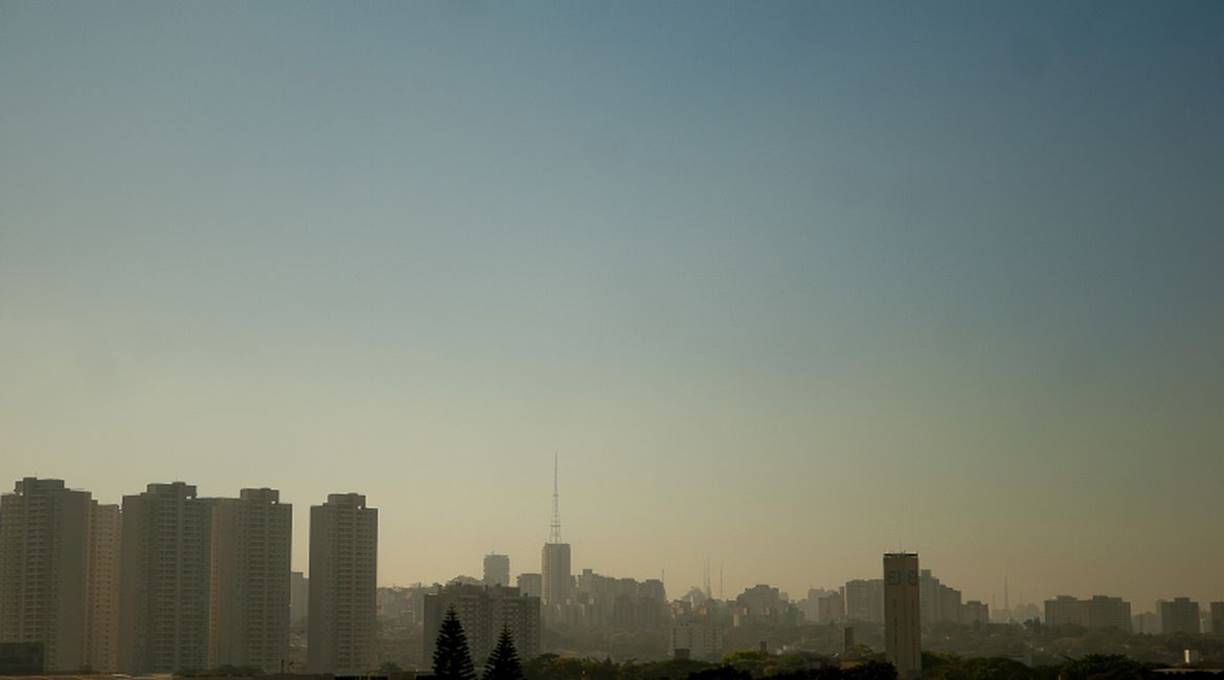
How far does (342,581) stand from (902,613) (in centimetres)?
6845

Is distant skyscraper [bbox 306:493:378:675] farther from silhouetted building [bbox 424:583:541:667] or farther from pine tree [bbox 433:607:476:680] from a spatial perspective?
pine tree [bbox 433:607:476:680]

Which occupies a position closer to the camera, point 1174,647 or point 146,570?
point 146,570

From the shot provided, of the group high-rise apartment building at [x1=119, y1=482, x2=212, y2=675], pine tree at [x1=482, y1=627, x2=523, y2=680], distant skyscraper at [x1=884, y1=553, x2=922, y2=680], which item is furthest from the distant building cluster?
pine tree at [x1=482, y1=627, x2=523, y2=680]

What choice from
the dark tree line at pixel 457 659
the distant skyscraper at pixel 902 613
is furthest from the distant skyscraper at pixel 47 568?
the dark tree line at pixel 457 659

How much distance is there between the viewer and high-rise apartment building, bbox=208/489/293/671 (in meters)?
142

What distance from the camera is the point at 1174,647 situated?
194 m

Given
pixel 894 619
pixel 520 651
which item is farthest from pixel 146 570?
pixel 894 619

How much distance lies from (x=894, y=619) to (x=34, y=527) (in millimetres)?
75784

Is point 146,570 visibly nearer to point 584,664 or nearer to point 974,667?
point 584,664

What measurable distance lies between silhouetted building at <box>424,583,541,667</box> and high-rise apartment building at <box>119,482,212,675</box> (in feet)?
99.2

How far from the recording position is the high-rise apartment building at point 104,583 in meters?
137

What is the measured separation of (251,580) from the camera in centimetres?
14500

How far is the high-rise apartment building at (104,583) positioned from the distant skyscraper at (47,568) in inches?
37.5

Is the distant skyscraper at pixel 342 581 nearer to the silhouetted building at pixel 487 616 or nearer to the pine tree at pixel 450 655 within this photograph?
the silhouetted building at pixel 487 616
